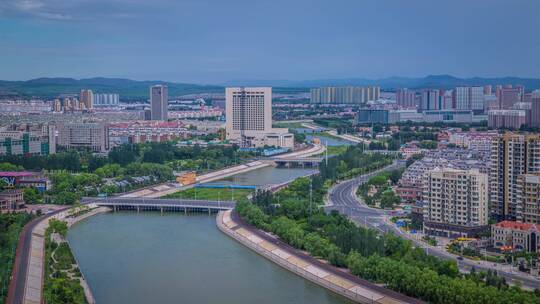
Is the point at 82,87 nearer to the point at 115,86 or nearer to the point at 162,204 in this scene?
the point at 115,86

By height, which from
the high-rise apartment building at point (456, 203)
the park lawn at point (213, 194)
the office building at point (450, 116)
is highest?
the office building at point (450, 116)

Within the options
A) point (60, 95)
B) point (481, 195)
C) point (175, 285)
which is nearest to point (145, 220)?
point (175, 285)

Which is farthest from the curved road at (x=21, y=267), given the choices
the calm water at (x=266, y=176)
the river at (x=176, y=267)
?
the calm water at (x=266, y=176)

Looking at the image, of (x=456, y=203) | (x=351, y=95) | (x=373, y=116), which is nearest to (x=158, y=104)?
(x=373, y=116)

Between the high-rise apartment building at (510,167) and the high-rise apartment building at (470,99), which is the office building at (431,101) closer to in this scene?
the high-rise apartment building at (470,99)

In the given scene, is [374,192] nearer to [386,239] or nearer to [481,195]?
[481,195]

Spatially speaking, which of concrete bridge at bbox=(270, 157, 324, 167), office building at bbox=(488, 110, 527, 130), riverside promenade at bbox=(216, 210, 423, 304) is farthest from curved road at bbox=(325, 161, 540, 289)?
office building at bbox=(488, 110, 527, 130)
